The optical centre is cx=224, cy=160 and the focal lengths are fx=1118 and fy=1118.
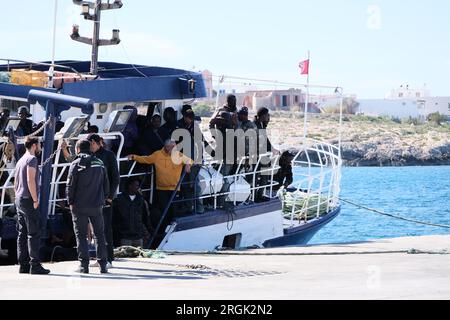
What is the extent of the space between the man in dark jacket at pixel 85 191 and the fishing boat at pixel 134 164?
1.23 metres

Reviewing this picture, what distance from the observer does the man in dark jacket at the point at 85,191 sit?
12.4 m

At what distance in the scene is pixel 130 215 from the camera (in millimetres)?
15438

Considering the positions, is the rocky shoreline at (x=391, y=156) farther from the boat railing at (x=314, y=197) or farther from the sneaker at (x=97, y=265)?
the sneaker at (x=97, y=265)

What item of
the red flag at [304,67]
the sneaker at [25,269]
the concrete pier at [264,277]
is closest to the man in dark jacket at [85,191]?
the concrete pier at [264,277]

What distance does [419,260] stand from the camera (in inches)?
549

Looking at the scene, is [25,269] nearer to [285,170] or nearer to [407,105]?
[285,170]

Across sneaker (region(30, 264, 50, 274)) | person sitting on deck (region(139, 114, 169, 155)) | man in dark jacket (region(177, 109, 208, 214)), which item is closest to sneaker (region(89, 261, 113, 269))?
sneaker (region(30, 264, 50, 274))

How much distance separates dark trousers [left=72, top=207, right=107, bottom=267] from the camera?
41.1 ft

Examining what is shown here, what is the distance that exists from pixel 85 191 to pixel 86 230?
472 mm

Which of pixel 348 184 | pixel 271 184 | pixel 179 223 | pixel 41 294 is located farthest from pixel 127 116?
pixel 348 184

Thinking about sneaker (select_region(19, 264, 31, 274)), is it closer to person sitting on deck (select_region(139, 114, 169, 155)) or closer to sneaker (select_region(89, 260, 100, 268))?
sneaker (select_region(89, 260, 100, 268))

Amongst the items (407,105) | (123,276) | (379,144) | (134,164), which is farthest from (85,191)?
(407,105)
